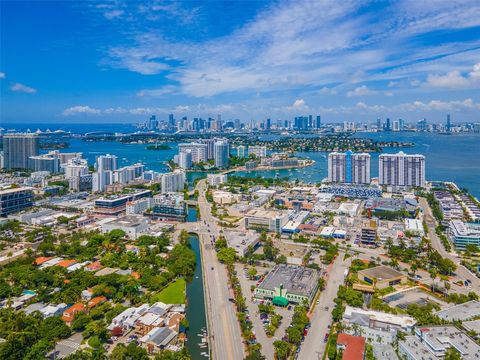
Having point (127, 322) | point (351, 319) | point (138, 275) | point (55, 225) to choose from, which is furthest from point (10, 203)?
point (351, 319)

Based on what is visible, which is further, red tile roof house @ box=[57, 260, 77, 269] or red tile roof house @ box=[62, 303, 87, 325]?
red tile roof house @ box=[57, 260, 77, 269]

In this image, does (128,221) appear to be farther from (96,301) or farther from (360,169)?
(360,169)

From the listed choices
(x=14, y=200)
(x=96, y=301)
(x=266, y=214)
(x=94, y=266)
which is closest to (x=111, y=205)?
(x=14, y=200)

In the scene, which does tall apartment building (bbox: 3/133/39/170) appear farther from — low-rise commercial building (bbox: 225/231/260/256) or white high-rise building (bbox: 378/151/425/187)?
white high-rise building (bbox: 378/151/425/187)

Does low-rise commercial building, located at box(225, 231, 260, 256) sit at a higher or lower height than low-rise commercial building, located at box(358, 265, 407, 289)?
higher

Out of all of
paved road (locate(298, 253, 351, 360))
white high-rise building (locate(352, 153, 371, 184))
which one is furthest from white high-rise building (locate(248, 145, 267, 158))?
paved road (locate(298, 253, 351, 360))

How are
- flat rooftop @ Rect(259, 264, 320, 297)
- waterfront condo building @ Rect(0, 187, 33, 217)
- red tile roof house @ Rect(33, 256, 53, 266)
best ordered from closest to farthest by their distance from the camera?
flat rooftop @ Rect(259, 264, 320, 297) → red tile roof house @ Rect(33, 256, 53, 266) → waterfront condo building @ Rect(0, 187, 33, 217)
